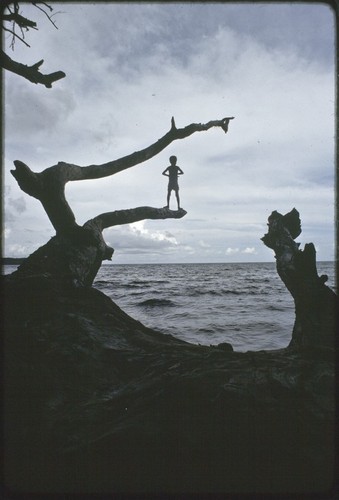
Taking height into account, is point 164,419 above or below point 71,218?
below

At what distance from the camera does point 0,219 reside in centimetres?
312

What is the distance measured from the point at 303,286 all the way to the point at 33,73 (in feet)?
15.6

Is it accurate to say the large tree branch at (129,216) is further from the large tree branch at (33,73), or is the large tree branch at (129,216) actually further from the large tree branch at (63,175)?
the large tree branch at (33,73)

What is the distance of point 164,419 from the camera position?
2.38 meters

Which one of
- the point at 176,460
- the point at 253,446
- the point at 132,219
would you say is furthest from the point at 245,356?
the point at 132,219

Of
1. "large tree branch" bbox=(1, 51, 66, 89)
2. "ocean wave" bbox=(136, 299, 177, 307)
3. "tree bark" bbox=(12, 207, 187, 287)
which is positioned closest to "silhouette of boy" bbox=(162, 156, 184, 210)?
"tree bark" bbox=(12, 207, 187, 287)

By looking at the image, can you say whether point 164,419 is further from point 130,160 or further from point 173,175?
point 173,175

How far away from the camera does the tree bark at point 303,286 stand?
3959mm

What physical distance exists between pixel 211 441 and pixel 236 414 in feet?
0.95

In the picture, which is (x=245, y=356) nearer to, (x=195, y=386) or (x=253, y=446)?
(x=195, y=386)

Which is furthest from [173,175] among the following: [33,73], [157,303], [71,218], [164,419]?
[157,303]

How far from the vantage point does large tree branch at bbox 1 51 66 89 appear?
3.79 m

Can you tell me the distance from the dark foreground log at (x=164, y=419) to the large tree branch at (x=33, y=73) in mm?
3068

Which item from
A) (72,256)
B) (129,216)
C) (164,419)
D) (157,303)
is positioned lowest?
(157,303)
